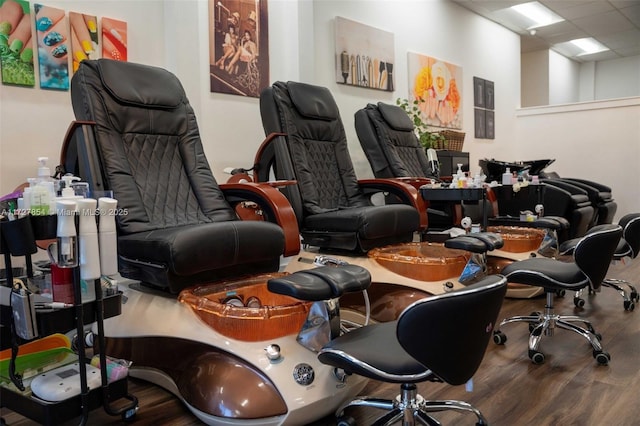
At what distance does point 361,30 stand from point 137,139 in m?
2.57

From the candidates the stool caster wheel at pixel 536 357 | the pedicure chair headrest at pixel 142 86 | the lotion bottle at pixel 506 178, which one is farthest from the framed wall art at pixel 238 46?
the stool caster wheel at pixel 536 357

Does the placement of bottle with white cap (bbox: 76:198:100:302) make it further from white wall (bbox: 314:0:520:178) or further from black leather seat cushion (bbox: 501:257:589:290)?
white wall (bbox: 314:0:520:178)

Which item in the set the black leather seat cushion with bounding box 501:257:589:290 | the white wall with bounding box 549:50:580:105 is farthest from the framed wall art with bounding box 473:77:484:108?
the black leather seat cushion with bounding box 501:257:589:290

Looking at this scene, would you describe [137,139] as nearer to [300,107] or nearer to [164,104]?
[164,104]

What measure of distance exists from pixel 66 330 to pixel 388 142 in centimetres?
268

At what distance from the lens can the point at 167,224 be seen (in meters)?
2.15

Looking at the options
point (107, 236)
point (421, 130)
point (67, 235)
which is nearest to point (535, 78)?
point (421, 130)

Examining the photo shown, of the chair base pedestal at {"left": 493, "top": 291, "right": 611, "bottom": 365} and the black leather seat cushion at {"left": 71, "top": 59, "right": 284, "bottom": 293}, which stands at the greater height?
the black leather seat cushion at {"left": 71, "top": 59, "right": 284, "bottom": 293}

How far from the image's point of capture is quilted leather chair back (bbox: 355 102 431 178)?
11.6 ft

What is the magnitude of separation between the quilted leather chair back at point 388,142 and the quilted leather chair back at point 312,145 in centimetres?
43

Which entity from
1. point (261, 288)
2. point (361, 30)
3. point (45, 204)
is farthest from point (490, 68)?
point (45, 204)

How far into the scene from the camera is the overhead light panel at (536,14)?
5.78 meters

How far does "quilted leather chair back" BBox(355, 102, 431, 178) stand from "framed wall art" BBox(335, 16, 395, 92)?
1.82ft

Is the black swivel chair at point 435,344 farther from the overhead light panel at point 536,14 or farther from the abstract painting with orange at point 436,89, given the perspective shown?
the overhead light panel at point 536,14
